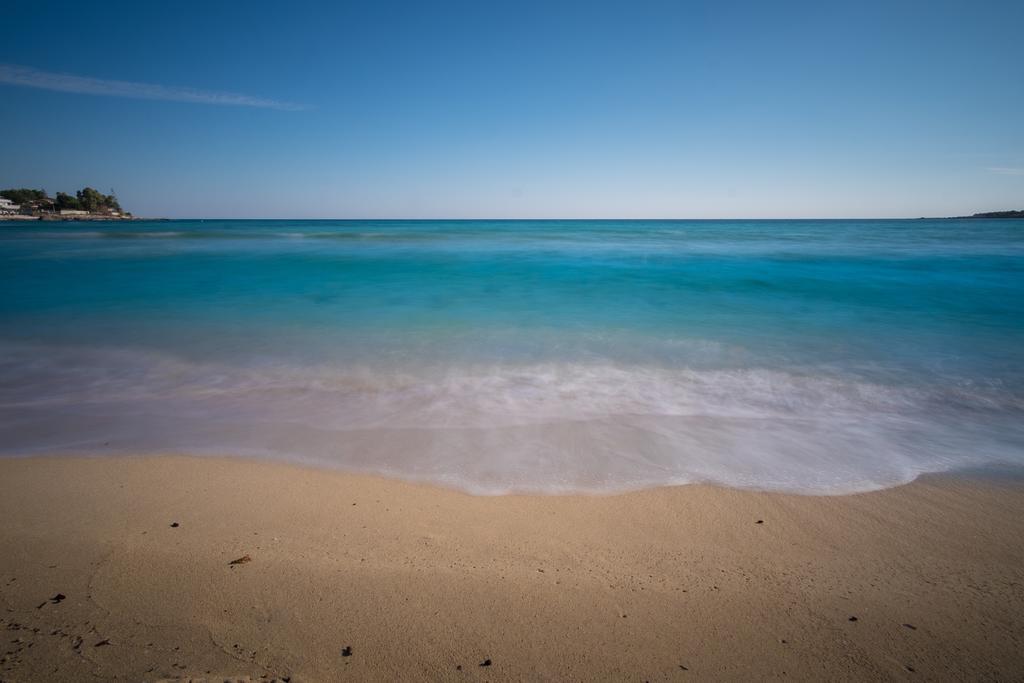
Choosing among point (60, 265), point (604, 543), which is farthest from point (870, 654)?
point (60, 265)

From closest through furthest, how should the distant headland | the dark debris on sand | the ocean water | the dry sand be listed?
the dry sand, the dark debris on sand, the ocean water, the distant headland

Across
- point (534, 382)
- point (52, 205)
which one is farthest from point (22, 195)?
point (534, 382)

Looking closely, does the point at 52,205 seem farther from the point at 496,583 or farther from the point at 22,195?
the point at 496,583

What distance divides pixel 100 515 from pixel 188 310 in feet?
29.4

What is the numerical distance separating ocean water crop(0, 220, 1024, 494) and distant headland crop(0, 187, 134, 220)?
400 ft

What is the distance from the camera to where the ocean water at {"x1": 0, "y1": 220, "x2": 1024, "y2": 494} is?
357 centimetres

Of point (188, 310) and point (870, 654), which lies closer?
point (870, 654)

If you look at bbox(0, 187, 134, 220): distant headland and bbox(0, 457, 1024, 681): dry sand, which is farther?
bbox(0, 187, 134, 220): distant headland

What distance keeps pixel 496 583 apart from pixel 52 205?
15065 cm

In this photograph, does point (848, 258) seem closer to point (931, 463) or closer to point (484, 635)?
point (931, 463)

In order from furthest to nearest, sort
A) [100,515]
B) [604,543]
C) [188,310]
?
[188,310] → [100,515] → [604,543]

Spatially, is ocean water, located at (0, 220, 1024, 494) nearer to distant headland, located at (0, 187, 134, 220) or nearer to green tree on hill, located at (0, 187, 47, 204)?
distant headland, located at (0, 187, 134, 220)

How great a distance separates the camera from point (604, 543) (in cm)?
247

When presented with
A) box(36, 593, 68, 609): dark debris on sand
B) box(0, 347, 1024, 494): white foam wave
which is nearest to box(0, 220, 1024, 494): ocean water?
box(0, 347, 1024, 494): white foam wave
